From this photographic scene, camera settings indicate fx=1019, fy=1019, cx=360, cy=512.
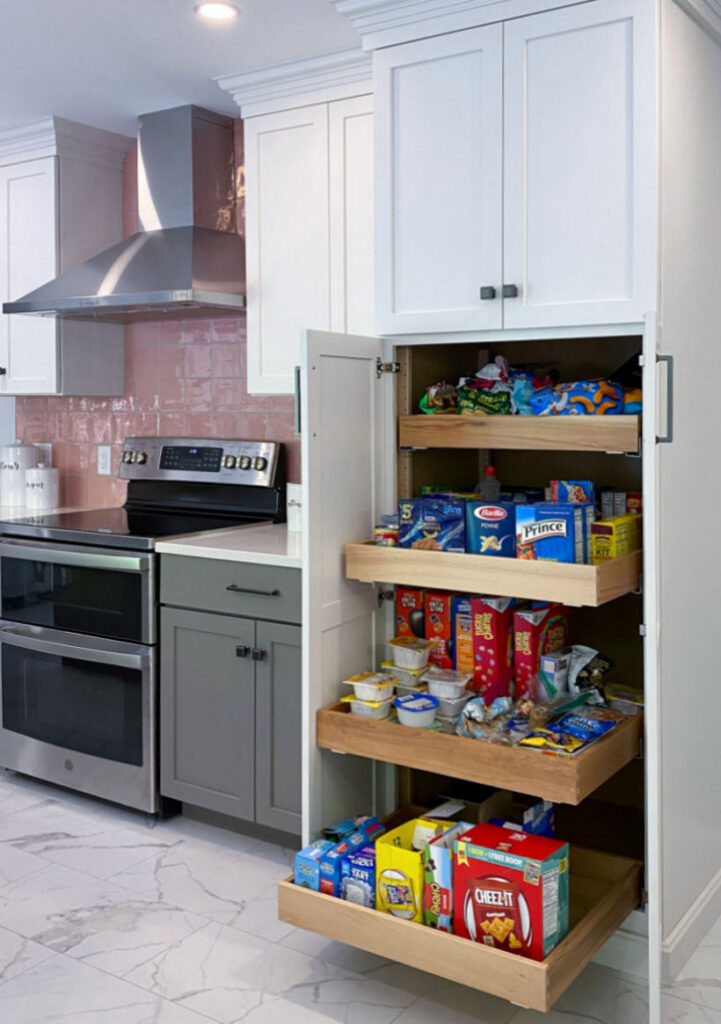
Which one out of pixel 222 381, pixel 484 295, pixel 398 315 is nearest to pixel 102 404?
pixel 222 381

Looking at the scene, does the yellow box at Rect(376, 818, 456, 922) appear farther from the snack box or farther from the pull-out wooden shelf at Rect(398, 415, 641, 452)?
the pull-out wooden shelf at Rect(398, 415, 641, 452)

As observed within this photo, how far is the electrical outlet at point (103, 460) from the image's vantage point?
3.97 m

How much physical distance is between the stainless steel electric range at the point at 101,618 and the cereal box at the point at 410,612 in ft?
2.65

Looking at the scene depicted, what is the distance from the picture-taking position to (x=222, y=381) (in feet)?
11.9

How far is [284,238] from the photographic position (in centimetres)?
304

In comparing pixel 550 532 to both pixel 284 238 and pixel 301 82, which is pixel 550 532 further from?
pixel 301 82

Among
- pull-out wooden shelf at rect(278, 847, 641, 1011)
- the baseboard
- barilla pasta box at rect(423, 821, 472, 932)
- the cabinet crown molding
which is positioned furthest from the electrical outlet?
the baseboard

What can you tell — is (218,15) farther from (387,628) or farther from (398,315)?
(387,628)

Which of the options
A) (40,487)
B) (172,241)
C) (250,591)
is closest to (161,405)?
(40,487)

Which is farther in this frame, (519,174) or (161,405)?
(161,405)

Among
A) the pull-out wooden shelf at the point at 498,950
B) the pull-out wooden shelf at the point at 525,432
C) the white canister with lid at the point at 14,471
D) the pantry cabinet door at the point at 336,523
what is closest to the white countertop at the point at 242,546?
the pantry cabinet door at the point at 336,523

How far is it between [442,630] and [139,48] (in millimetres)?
1825

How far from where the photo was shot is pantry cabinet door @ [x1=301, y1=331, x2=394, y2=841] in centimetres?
233

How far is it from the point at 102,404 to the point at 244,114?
134cm
